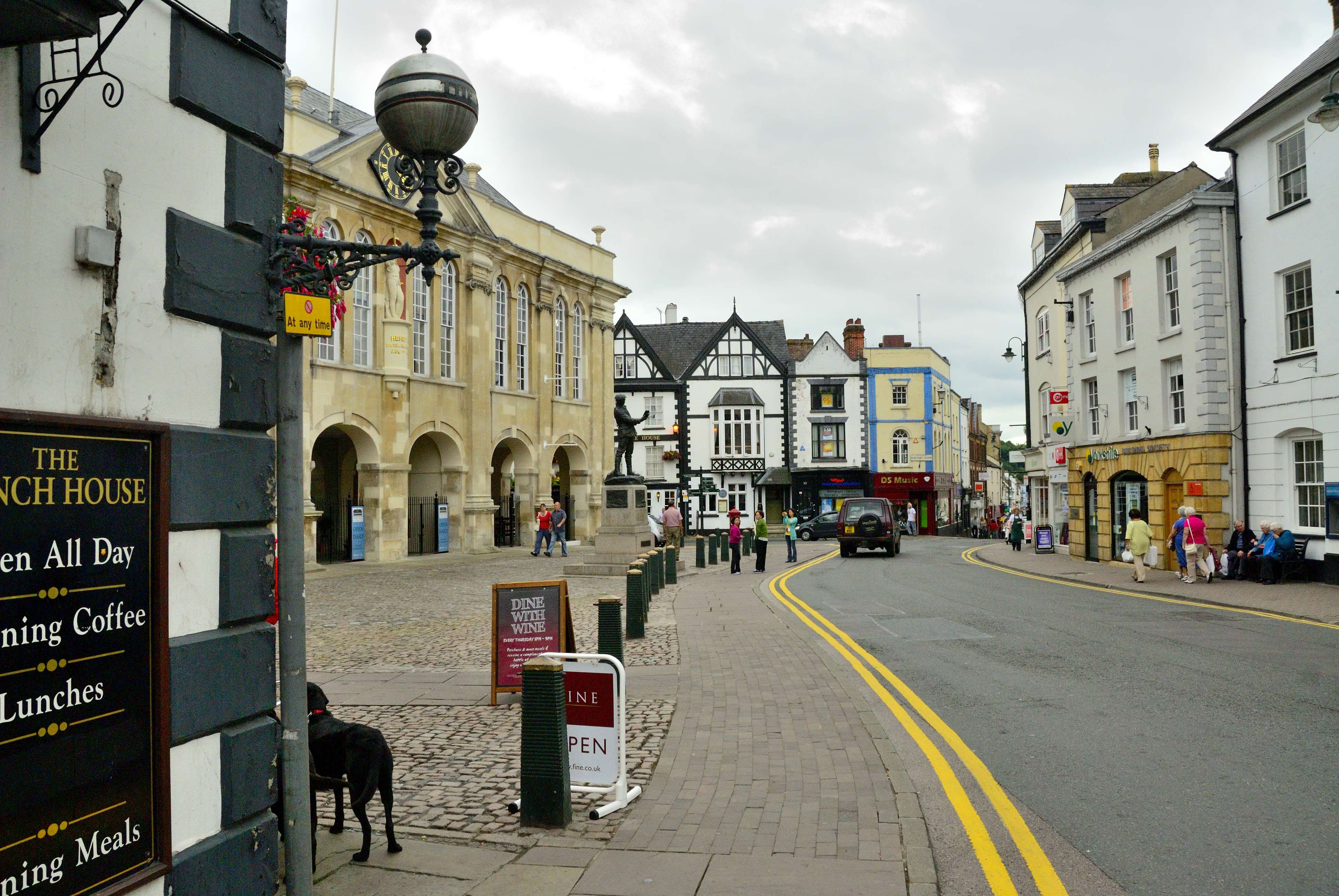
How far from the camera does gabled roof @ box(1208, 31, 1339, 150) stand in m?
17.9

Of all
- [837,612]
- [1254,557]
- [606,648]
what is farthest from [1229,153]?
[606,648]

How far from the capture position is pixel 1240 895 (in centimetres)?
446

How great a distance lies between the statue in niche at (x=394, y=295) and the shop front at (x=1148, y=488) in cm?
2111

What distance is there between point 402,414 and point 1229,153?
→ 23214mm

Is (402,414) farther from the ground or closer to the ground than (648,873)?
farther from the ground

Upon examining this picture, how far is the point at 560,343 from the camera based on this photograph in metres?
39.4

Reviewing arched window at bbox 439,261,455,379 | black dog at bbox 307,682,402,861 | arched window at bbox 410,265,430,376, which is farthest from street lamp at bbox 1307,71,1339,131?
arched window at bbox 439,261,455,379

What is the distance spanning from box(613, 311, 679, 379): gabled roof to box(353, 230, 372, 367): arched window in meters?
30.6

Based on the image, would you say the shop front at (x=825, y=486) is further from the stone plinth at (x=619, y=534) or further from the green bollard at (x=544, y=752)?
the green bollard at (x=544, y=752)

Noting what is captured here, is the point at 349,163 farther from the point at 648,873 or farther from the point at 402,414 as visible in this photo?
the point at 648,873

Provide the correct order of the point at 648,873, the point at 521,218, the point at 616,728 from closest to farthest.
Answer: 1. the point at 648,873
2. the point at 616,728
3. the point at 521,218

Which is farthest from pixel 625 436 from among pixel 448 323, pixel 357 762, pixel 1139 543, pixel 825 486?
pixel 825 486

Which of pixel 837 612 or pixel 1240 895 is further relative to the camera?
pixel 837 612

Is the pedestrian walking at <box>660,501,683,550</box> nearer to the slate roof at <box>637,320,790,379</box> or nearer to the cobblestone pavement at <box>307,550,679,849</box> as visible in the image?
the cobblestone pavement at <box>307,550,679,849</box>
